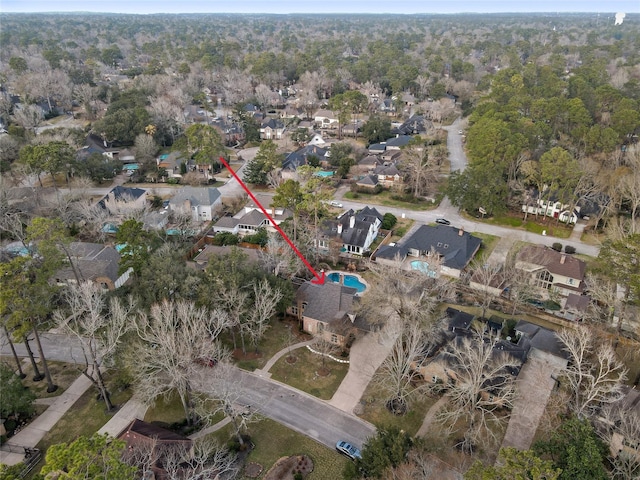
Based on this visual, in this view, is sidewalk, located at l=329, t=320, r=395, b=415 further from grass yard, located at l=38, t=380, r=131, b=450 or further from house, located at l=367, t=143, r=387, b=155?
house, located at l=367, t=143, r=387, b=155

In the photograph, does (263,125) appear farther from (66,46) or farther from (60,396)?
(66,46)

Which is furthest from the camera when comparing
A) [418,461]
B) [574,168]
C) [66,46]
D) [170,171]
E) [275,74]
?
[66,46]

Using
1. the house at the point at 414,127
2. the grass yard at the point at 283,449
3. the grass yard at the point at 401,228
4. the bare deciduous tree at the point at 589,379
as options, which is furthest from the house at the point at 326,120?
the grass yard at the point at 283,449

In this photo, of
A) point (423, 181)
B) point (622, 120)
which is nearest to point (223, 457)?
point (423, 181)

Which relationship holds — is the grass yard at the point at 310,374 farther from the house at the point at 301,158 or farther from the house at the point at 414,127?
the house at the point at 414,127

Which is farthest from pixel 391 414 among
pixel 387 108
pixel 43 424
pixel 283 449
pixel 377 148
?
pixel 387 108

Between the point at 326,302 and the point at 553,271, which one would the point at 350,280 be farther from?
the point at 553,271
